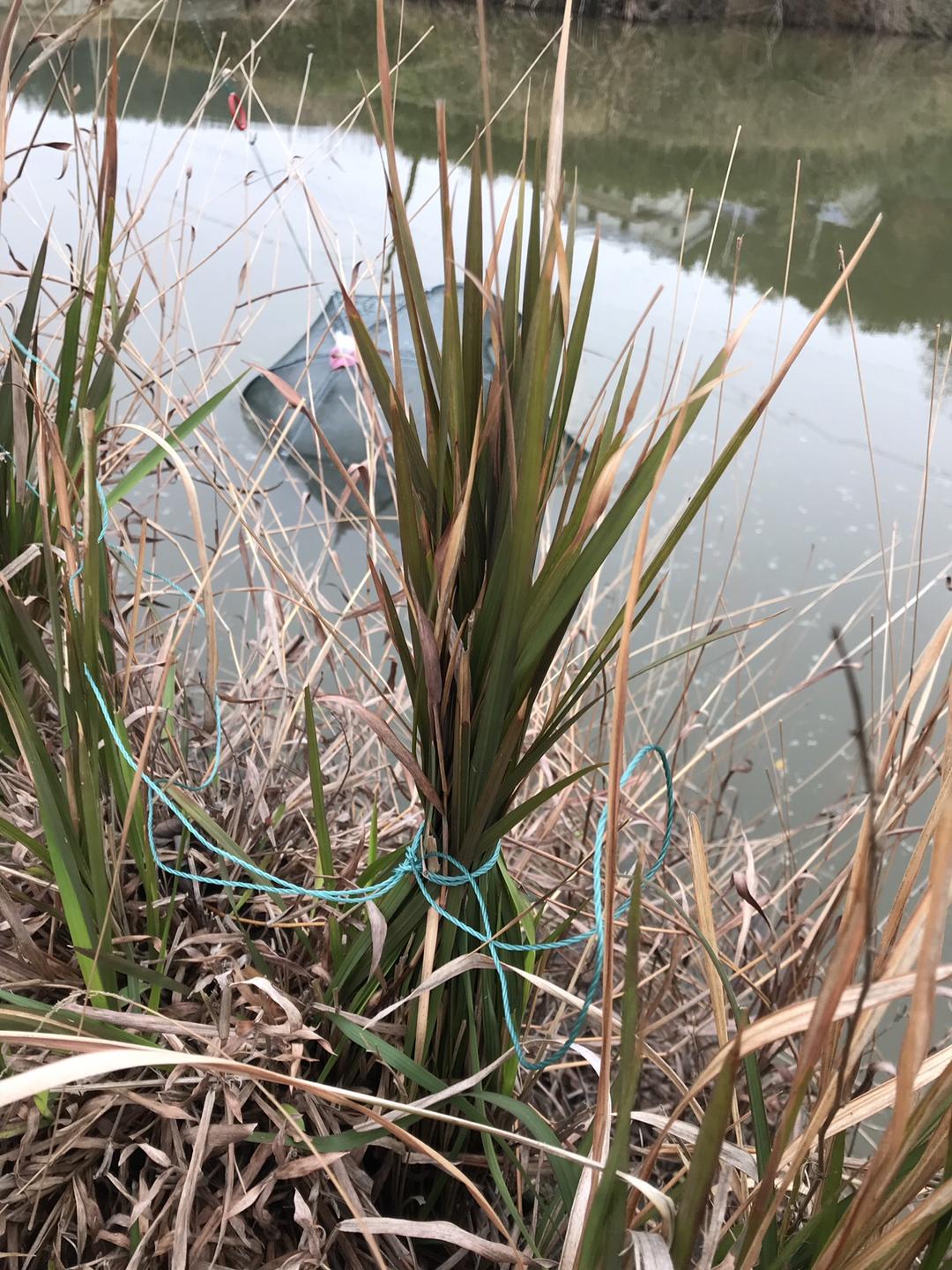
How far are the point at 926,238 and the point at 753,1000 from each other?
2934 mm

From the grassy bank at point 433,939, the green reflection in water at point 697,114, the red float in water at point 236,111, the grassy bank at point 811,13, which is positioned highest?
the grassy bank at point 811,13

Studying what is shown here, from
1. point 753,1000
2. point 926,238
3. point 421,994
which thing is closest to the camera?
point 421,994

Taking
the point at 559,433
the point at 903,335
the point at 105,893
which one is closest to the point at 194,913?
the point at 105,893

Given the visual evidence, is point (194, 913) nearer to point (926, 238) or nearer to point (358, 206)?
point (358, 206)

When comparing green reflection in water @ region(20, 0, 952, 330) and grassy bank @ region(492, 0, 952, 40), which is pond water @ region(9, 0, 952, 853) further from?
grassy bank @ region(492, 0, 952, 40)

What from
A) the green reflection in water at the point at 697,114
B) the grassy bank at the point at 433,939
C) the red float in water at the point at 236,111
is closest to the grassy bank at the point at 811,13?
the green reflection in water at the point at 697,114

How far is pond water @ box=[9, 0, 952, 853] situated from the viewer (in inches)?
38.3

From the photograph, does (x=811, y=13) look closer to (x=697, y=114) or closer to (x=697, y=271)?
(x=697, y=114)

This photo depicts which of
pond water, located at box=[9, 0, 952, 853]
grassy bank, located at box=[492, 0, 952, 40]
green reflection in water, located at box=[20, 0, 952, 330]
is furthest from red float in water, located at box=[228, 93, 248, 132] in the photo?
grassy bank, located at box=[492, 0, 952, 40]

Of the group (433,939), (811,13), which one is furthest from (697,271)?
(811,13)

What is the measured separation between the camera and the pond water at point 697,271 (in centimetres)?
97

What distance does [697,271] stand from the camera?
235 cm

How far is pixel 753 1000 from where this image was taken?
68 cm

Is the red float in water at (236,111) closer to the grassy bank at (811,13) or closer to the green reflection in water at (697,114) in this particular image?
the green reflection in water at (697,114)
